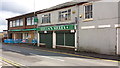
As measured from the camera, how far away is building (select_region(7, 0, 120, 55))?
1274 centimetres

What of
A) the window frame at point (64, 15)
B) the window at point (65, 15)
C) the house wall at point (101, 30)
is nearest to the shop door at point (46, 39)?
the window frame at point (64, 15)

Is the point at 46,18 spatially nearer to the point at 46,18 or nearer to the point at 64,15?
the point at 46,18

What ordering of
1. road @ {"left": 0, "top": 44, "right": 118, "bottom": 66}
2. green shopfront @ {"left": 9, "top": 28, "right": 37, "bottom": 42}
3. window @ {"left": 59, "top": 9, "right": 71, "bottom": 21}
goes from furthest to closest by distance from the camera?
green shopfront @ {"left": 9, "top": 28, "right": 37, "bottom": 42}, window @ {"left": 59, "top": 9, "right": 71, "bottom": 21}, road @ {"left": 0, "top": 44, "right": 118, "bottom": 66}

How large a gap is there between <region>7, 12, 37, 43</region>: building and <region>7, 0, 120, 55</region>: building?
414 cm

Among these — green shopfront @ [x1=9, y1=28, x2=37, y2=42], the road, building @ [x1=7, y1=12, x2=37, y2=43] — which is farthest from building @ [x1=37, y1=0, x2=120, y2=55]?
green shopfront @ [x1=9, y1=28, x2=37, y2=42]

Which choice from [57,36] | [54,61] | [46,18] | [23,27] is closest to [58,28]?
[57,36]

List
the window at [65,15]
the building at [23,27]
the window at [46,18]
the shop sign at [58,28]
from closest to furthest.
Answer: the shop sign at [58,28] → the window at [65,15] → the window at [46,18] → the building at [23,27]

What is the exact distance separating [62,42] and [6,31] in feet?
81.1

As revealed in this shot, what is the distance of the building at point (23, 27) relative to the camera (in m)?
26.5

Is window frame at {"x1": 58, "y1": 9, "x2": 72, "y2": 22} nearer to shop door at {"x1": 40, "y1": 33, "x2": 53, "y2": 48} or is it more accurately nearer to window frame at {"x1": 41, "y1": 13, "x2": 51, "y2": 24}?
window frame at {"x1": 41, "y1": 13, "x2": 51, "y2": 24}

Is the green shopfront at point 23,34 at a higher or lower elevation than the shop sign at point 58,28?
lower

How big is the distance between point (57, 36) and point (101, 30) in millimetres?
8154

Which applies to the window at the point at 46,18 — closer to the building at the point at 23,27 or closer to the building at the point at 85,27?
the building at the point at 85,27

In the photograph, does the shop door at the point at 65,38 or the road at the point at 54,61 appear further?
the shop door at the point at 65,38
